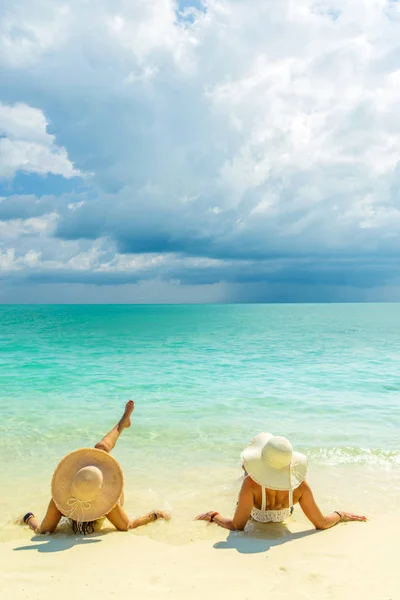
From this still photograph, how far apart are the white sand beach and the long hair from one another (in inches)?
6.0

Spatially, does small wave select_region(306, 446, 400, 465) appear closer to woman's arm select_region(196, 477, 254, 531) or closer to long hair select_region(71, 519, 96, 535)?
woman's arm select_region(196, 477, 254, 531)

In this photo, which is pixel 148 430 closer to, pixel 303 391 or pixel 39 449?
pixel 39 449

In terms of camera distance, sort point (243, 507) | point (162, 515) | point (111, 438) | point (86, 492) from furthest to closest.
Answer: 1. point (111, 438)
2. point (162, 515)
3. point (243, 507)
4. point (86, 492)

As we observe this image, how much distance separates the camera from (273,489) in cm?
514

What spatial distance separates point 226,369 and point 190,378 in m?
2.70

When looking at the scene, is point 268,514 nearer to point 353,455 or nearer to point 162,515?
point 162,515

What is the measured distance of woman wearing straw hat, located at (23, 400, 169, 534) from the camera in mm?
5012

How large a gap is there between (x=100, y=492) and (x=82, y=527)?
0.50 metres

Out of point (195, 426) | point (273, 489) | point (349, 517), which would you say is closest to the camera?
point (273, 489)


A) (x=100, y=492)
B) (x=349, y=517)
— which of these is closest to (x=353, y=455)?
(x=349, y=517)

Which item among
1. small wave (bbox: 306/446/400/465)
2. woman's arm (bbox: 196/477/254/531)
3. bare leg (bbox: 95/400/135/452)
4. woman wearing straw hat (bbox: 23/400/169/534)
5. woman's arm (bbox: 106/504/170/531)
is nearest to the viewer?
woman wearing straw hat (bbox: 23/400/169/534)

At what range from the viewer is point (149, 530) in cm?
552

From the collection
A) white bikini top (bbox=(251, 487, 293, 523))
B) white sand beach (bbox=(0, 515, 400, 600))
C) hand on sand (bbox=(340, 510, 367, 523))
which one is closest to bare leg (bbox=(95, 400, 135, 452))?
white sand beach (bbox=(0, 515, 400, 600))

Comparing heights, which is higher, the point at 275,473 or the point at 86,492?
the point at 275,473
